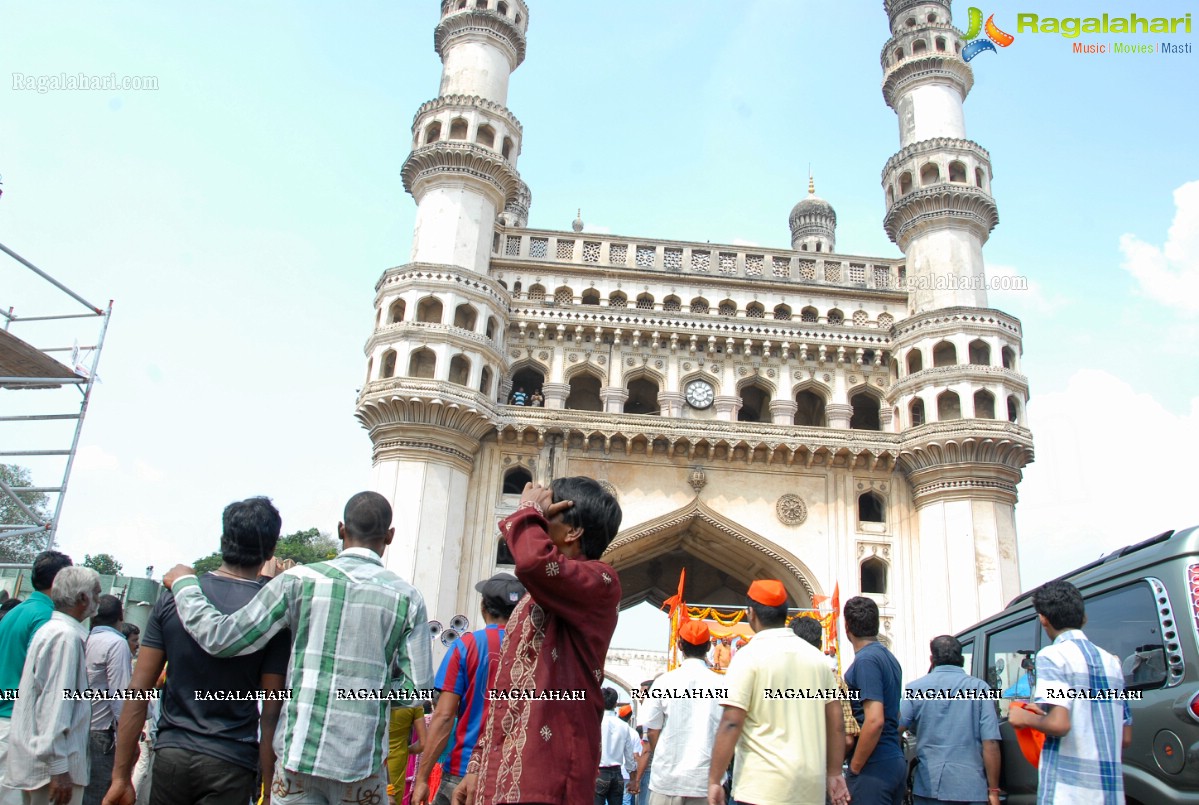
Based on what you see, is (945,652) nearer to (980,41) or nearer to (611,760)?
(611,760)

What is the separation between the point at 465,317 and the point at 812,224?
75.9 feet

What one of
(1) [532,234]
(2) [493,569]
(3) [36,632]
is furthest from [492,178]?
(3) [36,632]

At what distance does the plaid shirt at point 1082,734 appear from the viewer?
4086mm

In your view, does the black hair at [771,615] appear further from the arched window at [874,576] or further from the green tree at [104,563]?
the green tree at [104,563]

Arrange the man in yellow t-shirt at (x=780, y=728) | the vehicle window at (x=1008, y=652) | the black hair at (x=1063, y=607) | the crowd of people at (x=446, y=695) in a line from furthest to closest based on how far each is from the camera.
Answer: the vehicle window at (x=1008, y=652), the black hair at (x=1063, y=607), the man in yellow t-shirt at (x=780, y=728), the crowd of people at (x=446, y=695)

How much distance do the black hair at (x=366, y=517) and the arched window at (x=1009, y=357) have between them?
2082 cm

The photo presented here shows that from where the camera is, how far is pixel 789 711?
4383mm

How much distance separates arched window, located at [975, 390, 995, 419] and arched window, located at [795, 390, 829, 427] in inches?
152

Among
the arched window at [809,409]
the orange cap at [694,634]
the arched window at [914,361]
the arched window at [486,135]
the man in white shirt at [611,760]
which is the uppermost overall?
the arched window at [486,135]

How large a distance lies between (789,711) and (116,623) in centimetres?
482

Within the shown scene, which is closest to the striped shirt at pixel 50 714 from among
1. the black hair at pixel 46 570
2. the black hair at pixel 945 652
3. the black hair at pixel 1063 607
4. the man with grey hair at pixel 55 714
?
Result: the man with grey hair at pixel 55 714

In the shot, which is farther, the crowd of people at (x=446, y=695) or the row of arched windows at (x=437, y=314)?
the row of arched windows at (x=437, y=314)

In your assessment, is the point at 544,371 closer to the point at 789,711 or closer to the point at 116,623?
the point at 116,623

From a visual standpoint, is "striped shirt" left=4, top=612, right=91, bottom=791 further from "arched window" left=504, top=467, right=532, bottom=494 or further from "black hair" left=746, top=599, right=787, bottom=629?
"arched window" left=504, top=467, right=532, bottom=494
